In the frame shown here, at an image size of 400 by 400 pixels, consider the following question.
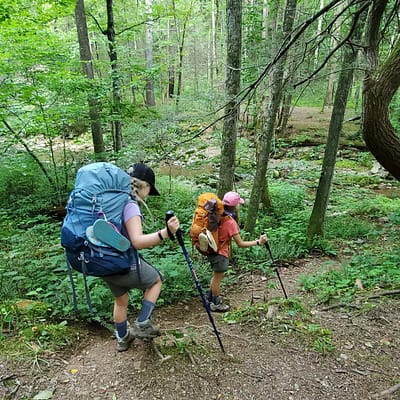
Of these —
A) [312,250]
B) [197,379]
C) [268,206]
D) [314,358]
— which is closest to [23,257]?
[197,379]

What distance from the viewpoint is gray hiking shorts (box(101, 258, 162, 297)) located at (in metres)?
2.81

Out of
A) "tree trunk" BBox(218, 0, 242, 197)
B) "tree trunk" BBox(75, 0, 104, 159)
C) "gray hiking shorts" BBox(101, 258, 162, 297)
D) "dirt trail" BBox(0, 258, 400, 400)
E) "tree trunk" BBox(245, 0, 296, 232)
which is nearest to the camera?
"dirt trail" BBox(0, 258, 400, 400)

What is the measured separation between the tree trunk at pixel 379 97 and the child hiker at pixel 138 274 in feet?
7.61

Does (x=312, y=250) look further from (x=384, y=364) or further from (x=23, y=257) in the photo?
(x=23, y=257)

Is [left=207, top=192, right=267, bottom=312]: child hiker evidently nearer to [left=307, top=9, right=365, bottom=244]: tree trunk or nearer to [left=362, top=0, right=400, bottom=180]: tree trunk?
[left=362, top=0, right=400, bottom=180]: tree trunk

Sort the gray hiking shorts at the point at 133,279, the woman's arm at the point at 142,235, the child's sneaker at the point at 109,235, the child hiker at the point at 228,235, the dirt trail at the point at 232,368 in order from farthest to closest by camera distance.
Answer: the child hiker at the point at 228,235 → the gray hiking shorts at the point at 133,279 → the dirt trail at the point at 232,368 → the woman's arm at the point at 142,235 → the child's sneaker at the point at 109,235

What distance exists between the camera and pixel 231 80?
5.57 metres

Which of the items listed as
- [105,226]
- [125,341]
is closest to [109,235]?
[105,226]

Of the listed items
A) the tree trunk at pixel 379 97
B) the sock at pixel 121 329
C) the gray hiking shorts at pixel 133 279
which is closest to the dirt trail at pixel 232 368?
the sock at pixel 121 329

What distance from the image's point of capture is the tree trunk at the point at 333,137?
20.6 ft

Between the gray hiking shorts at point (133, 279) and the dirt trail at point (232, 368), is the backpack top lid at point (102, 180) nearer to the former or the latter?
the gray hiking shorts at point (133, 279)

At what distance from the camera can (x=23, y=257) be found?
5.62 metres

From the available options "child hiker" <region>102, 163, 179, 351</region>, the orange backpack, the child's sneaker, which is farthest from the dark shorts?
the child's sneaker

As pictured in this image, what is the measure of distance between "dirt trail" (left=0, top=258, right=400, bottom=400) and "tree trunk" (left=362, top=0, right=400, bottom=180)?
6.52ft
